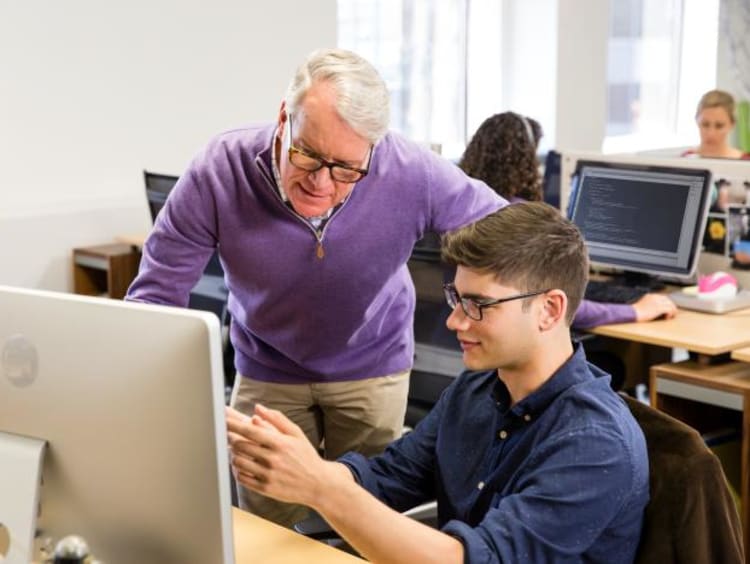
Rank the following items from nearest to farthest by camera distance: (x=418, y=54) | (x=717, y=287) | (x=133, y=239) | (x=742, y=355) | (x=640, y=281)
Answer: (x=742, y=355) → (x=717, y=287) → (x=640, y=281) → (x=133, y=239) → (x=418, y=54)

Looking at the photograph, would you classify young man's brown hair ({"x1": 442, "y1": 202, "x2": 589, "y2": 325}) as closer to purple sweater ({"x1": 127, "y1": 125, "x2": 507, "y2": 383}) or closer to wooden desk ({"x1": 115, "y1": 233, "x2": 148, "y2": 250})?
purple sweater ({"x1": 127, "y1": 125, "x2": 507, "y2": 383})

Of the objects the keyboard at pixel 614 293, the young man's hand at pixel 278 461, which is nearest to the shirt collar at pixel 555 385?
the young man's hand at pixel 278 461

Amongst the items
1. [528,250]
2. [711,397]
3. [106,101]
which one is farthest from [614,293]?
[106,101]

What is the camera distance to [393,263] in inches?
88.9

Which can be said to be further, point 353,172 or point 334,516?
point 353,172

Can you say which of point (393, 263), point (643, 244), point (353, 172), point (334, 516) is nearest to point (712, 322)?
point (643, 244)

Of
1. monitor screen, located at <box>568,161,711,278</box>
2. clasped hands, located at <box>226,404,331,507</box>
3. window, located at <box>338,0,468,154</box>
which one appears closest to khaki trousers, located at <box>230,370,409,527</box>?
clasped hands, located at <box>226,404,331,507</box>

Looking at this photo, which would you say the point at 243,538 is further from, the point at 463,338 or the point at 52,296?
the point at 52,296

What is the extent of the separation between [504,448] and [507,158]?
8.18ft

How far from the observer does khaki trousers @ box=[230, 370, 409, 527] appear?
7.59 feet

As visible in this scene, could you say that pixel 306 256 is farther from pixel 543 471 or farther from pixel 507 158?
pixel 507 158

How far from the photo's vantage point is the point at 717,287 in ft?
11.8

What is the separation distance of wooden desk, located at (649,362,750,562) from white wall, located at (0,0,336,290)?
2.43 meters

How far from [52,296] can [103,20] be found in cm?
357
